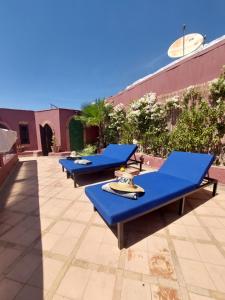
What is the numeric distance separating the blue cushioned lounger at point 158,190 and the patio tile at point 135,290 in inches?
20.8

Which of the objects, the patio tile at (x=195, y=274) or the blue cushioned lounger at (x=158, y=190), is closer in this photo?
Result: the patio tile at (x=195, y=274)

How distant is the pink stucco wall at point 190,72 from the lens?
16.1 feet

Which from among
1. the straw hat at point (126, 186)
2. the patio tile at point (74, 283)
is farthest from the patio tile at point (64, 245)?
the straw hat at point (126, 186)

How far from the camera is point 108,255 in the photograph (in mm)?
2088

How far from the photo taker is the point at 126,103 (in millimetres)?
9836

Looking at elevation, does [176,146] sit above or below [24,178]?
above

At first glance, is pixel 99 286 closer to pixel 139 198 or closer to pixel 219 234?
pixel 139 198

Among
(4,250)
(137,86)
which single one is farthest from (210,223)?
(137,86)

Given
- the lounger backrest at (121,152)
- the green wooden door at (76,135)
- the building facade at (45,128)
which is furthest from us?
the green wooden door at (76,135)

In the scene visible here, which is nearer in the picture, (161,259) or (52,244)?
(161,259)

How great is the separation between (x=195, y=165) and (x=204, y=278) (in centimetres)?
239

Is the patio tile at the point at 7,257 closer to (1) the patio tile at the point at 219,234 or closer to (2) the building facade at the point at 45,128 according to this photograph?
(1) the patio tile at the point at 219,234

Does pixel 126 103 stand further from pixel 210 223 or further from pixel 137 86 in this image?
pixel 210 223

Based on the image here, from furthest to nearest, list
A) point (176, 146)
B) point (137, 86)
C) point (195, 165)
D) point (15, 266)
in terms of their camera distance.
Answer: point (137, 86) < point (176, 146) < point (195, 165) < point (15, 266)
